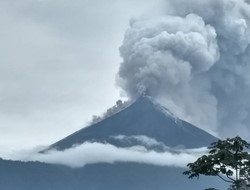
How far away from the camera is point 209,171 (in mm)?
14516

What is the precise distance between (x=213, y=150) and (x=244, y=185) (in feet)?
3.60

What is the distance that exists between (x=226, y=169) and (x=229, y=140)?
652mm

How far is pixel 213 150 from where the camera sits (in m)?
14.6

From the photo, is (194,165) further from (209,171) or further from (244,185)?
(244,185)

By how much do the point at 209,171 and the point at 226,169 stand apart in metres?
0.37

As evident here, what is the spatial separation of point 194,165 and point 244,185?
4.14 feet

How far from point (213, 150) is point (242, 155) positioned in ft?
2.08

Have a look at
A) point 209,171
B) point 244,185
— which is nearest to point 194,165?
point 209,171

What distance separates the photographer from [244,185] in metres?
14.8

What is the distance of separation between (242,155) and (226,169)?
0.47 metres

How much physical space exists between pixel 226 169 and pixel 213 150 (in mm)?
492

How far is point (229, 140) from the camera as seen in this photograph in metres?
14.7

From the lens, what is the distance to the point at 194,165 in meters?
14.6

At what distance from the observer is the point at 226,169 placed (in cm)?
1452
